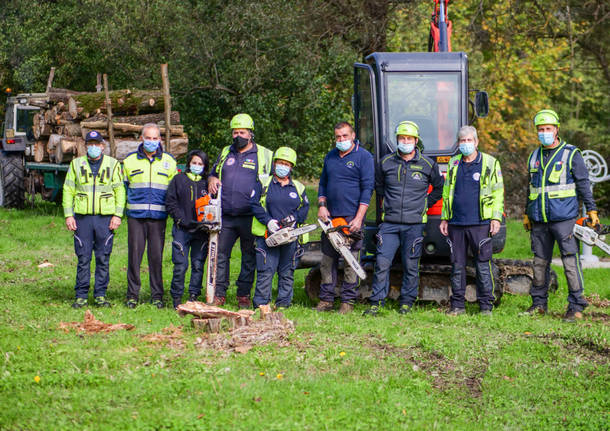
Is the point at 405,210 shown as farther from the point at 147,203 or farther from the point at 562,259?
the point at 147,203

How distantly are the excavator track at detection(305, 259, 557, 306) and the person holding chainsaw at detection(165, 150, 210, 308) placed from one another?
1579mm

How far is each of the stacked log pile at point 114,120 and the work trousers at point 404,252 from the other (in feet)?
28.1

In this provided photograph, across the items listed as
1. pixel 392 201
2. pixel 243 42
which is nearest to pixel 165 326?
pixel 392 201

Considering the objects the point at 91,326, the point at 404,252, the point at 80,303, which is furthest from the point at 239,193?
the point at 91,326

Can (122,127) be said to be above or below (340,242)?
above

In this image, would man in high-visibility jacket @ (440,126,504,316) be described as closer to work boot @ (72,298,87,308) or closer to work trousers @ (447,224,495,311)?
work trousers @ (447,224,495,311)

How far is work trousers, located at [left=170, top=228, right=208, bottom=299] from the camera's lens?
32.4ft

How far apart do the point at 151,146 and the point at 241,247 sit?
1645 mm

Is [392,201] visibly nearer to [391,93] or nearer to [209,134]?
[391,93]

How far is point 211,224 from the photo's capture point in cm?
961

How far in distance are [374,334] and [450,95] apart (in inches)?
155

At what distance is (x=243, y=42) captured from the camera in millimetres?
18969

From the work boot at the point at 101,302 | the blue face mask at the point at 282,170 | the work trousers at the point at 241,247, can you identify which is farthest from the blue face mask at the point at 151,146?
the work boot at the point at 101,302

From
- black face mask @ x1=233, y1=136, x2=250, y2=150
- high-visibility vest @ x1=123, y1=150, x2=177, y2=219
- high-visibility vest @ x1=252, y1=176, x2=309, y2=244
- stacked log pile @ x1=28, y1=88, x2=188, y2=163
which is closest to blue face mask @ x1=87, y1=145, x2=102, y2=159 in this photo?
high-visibility vest @ x1=123, y1=150, x2=177, y2=219
